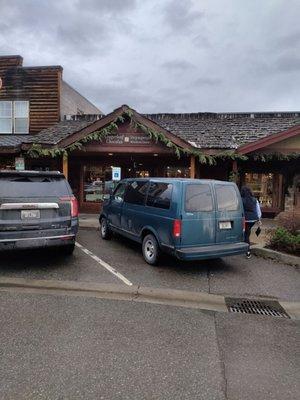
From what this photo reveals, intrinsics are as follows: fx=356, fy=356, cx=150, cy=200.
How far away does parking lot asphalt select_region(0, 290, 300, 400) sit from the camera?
128 inches

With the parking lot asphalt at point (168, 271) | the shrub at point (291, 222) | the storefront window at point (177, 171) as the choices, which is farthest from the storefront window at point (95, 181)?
the shrub at point (291, 222)

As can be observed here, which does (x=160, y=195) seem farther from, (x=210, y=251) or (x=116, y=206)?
(x=116, y=206)

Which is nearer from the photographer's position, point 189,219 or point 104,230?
point 189,219

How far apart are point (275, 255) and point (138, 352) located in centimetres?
541

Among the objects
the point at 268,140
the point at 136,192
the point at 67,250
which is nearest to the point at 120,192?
the point at 136,192

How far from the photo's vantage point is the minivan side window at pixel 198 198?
6824 mm

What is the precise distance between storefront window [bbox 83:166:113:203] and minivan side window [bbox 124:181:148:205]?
309 inches

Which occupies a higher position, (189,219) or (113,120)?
(113,120)

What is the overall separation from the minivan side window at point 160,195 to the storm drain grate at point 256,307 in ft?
7.26

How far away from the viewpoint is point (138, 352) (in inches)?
155

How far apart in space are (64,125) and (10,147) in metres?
4.38

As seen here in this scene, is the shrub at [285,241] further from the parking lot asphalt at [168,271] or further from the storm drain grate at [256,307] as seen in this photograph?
the storm drain grate at [256,307]

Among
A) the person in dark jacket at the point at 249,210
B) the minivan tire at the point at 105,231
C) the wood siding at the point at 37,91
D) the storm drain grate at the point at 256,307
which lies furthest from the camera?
the wood siding at the point at 37,91

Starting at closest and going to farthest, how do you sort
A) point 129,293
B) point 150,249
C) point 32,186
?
point 129,293
point 32,186
point 150,249
